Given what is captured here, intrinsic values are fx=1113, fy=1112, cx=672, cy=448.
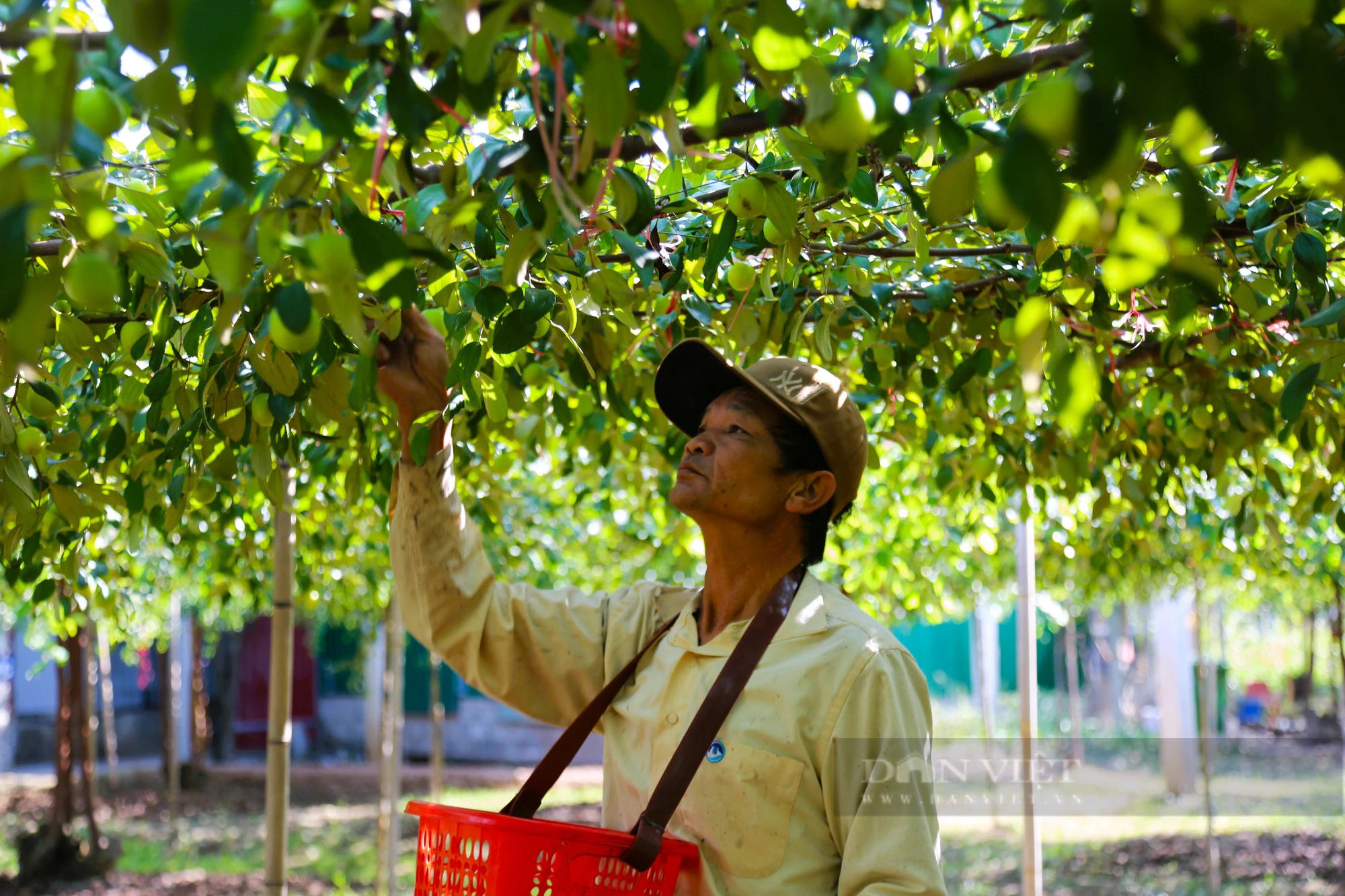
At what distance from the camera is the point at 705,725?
62.8 inches

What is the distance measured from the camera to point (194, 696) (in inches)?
412

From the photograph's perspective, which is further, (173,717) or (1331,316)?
(173,717)

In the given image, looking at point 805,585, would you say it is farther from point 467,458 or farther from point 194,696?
point 194,696

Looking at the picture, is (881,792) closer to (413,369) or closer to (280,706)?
(413,369)

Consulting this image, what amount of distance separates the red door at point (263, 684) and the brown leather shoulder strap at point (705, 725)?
511 inches

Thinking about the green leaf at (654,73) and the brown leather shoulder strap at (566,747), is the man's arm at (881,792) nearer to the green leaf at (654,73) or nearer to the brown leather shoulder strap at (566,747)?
the brown leather shoulder strap at (566,747)

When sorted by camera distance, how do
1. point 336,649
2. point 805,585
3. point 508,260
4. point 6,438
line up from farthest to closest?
point 336,649, point 805,585, point 6,438, point 508,260

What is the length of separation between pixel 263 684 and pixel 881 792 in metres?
13.6

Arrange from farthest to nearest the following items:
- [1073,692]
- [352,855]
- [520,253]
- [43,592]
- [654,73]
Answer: [1073,692] < [352,855] < [43,592] < [520,253] < [654,73]

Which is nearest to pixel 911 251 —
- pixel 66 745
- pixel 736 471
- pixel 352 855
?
pixel 736 471

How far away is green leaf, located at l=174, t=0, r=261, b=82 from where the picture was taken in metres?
0.70

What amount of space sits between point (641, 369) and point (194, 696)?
938 centimetres

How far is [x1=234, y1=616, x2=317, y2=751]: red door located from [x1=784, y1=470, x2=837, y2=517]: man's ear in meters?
12.9

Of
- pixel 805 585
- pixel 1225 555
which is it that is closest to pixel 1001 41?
pixel 805 585
